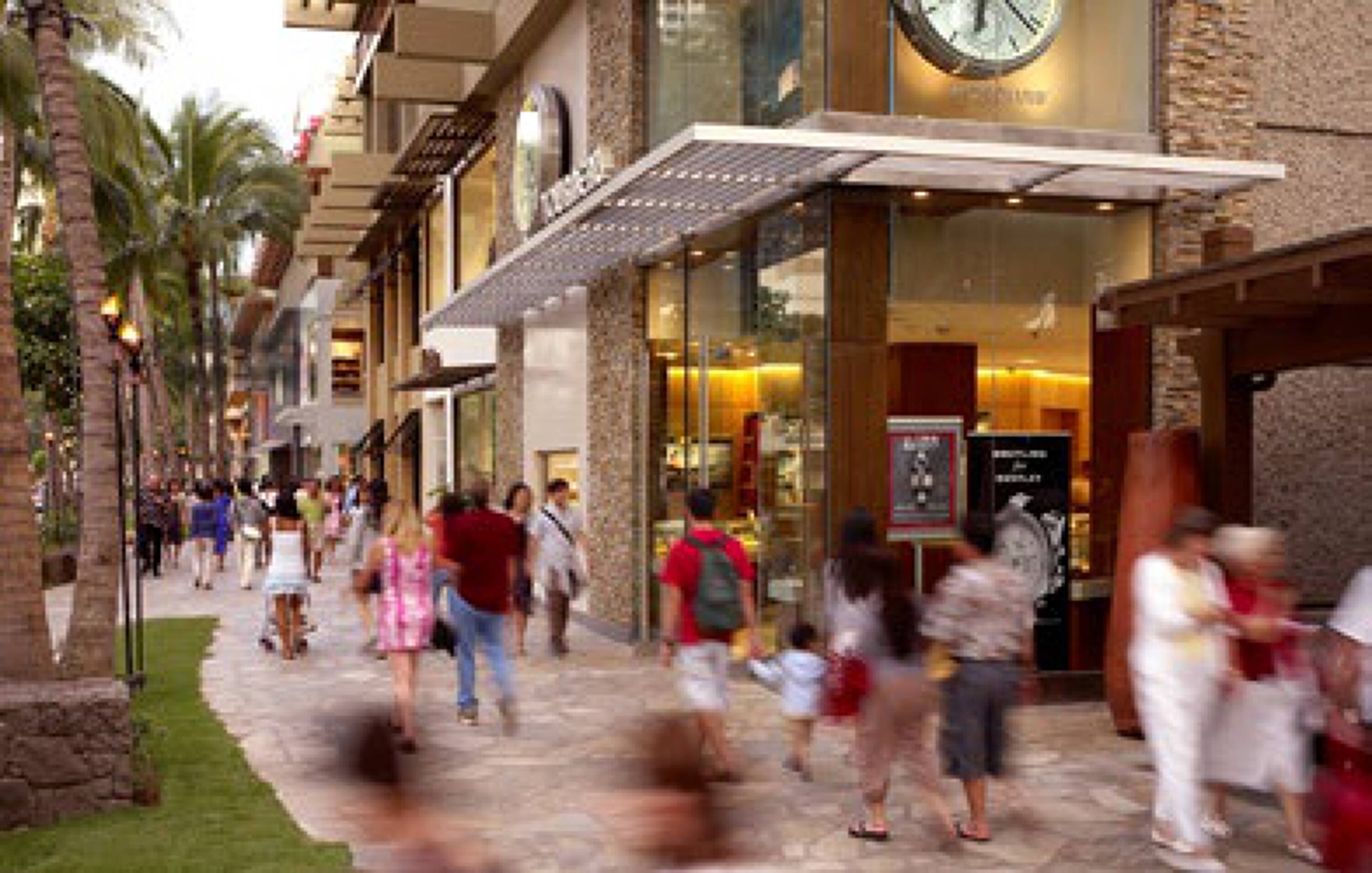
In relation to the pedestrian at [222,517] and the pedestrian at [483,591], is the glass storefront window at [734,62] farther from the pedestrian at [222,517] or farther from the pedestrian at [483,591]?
the pedestrian at [222,517]

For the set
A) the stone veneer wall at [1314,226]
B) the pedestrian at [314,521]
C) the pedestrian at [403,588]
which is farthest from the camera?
the pedestrian at [314,521]

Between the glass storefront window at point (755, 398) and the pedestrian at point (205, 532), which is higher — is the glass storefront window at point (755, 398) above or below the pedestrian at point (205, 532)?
above

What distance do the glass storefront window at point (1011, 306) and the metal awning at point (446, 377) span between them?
487 inches

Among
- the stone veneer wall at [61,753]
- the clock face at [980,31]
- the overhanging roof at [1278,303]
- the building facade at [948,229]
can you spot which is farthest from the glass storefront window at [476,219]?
the stone veneer wall at [61,753]

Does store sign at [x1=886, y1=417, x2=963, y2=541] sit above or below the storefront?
below

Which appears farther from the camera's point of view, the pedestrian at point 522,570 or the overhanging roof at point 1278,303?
the pedestrian at point 522,570

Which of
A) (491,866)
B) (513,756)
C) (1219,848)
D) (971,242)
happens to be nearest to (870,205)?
(971,242)

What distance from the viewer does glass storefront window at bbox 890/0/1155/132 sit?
40.4ft

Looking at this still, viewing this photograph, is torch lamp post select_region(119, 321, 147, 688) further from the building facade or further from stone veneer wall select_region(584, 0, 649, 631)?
stone veneer wall select_region(584, 0, 649, 631)

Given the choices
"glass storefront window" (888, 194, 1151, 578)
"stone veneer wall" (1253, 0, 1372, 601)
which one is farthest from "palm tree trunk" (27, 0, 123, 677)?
"stone veneer wall" (1253, 0, 1372, 601)

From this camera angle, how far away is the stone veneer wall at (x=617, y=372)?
52.6 feet

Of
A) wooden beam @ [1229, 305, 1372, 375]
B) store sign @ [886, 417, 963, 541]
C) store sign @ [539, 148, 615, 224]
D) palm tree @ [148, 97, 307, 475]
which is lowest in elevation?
store sign @ [886, 417, 963, 541]

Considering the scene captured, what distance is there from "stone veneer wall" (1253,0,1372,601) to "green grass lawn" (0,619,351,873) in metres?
8.84

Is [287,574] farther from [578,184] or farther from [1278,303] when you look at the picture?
→ [1278,303]
